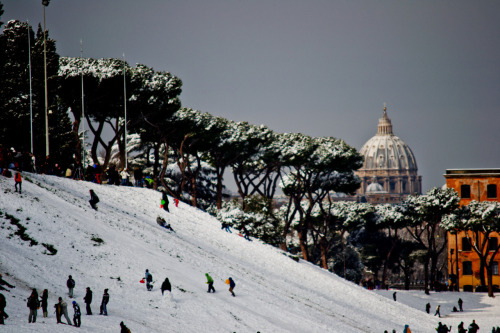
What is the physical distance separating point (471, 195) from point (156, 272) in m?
62.6

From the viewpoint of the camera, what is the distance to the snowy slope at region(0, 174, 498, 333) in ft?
103

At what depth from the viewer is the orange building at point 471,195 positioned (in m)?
90.1

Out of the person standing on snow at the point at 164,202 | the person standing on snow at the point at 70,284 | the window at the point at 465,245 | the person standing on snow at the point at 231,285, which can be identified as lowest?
the window at the point at 465,245

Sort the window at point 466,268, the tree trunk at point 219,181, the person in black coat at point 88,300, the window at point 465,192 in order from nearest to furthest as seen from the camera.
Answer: the person in black coat at point 88,300 → the tree trunk at point 219,181 → the window at point 465,192 → the window at point 466,268

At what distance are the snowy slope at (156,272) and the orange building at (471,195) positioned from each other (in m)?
39.7

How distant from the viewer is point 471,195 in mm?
90750

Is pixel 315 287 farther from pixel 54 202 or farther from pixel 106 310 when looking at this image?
pixel 106 310

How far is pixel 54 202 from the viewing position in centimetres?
4169

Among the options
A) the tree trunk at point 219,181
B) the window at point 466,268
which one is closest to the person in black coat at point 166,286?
the tree trunk at point 219,181

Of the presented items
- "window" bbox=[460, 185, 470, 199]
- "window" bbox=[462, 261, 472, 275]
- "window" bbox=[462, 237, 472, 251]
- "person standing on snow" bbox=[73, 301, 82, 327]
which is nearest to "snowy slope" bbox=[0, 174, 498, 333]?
"person standing on snow" bbox=[73, 301, 82, 327]

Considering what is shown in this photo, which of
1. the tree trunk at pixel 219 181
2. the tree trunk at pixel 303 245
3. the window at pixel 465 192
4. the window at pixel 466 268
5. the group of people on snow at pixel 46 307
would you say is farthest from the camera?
the window at pixel 466 268

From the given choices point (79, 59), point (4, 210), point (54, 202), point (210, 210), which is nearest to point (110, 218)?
point (54, 202)

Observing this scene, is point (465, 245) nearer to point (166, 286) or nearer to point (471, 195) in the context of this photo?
point (471, 195)

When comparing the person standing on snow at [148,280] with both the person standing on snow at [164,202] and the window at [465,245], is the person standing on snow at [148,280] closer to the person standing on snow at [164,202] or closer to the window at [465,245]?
the person standing on snow at [164,202]
